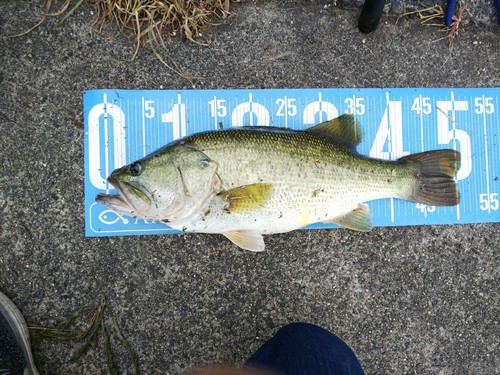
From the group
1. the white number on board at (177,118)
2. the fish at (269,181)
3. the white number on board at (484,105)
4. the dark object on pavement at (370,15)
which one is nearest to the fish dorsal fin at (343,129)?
the fish at (269,181)

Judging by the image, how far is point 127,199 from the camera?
227 cm

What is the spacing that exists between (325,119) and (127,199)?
54.6 inches

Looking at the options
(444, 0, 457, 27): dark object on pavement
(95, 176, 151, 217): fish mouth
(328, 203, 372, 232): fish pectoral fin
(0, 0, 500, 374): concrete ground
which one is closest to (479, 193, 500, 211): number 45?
(0, 0, 500, 374): concrete ground

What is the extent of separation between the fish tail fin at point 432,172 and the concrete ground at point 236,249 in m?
0.30

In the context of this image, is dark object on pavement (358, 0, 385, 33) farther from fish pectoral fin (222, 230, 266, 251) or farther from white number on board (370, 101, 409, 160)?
fish pectoral fin (222, 230, 266, 251)

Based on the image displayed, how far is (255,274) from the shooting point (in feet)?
8.94

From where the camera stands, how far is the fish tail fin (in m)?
2.63

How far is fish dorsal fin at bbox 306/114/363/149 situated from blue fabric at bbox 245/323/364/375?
1172 millimetres

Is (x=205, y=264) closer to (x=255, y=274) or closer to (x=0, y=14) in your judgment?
(x=255, y=274)

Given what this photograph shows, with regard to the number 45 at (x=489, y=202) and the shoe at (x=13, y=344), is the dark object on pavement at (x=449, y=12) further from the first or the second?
the shoe at (x=13, y=344)

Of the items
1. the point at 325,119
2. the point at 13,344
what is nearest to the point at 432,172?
the point at 325,119

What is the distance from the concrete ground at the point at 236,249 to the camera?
2.64m

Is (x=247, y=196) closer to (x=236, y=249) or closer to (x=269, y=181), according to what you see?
(x=269, y=181)

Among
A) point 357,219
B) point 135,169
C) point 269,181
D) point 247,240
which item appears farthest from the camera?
point 357,219
